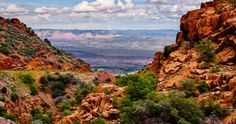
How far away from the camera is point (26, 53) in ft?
544

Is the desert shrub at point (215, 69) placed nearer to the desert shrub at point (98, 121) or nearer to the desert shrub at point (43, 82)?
the desert shrub at point (98, 121)

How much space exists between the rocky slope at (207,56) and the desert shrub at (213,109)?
932 mm

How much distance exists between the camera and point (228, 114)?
6300cm

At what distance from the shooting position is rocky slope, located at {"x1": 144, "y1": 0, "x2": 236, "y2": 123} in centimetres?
6735

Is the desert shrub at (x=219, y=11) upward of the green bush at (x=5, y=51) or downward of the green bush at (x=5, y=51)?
upward

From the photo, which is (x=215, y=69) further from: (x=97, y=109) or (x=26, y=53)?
(x=26, y=53)

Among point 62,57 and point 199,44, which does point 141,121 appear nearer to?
point 199,44

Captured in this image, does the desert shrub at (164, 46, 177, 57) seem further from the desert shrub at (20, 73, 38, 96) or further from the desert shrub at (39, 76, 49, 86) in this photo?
the desert shrub at (39, 76, 49, 86)

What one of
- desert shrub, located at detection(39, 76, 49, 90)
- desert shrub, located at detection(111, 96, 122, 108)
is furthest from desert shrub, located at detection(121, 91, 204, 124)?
desert shrub, located at detection(39, 76, 49, 90)

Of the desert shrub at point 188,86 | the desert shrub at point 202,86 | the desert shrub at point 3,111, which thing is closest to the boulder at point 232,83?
the desert shrub at point 202,86

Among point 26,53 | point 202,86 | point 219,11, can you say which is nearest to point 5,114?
point 202,86

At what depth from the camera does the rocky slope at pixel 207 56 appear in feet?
221

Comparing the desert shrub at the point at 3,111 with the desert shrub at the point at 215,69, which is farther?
the desert shrub at the point at 3,111

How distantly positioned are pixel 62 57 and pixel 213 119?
12072 cm
